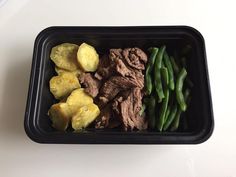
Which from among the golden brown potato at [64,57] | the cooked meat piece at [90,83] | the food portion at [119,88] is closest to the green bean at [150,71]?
the food portion at [119,88]

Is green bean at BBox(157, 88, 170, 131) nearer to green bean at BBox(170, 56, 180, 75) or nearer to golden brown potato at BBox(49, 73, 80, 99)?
green bean at BBox(170, 56, 180, 75)

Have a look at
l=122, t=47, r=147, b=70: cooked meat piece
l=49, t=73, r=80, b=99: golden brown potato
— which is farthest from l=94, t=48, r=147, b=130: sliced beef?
l=49, t=73, r=80, b=99: golden brown potato

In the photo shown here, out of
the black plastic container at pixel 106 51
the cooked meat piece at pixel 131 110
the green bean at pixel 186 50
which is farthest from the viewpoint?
the green bean at pixel 186 50

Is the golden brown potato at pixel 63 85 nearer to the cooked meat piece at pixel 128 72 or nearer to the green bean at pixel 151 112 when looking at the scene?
the cooked meat piece at pixel 128 72

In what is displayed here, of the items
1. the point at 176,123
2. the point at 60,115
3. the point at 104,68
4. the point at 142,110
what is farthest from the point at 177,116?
the point at 60,115

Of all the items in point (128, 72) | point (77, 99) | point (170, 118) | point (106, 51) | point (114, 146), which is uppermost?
point (106, 51)

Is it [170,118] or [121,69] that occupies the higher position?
[121,69]

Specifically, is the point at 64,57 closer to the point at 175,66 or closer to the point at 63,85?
the point at 63,85

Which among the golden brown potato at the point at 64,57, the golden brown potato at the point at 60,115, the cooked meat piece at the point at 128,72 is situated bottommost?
the golden brown potato at the point at 60,115
